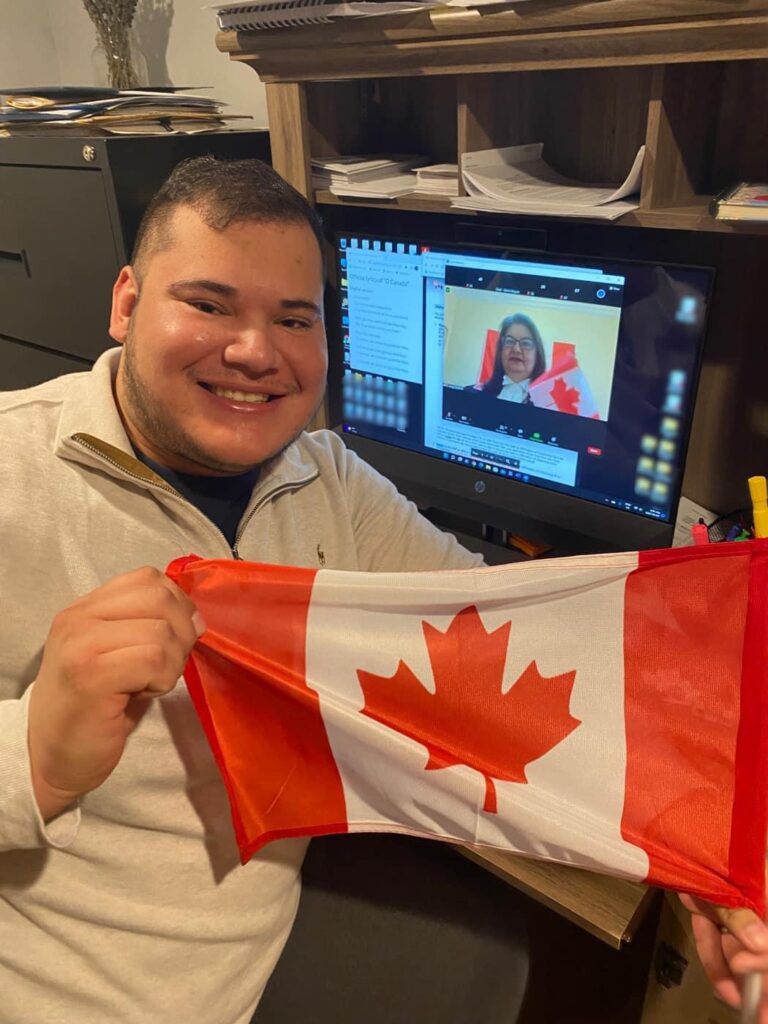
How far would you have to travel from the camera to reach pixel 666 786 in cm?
81

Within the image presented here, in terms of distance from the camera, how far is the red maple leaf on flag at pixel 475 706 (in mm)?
843

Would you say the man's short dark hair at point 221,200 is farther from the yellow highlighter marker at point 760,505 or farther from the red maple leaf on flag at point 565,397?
the yellow highlighter marker at point 760,505

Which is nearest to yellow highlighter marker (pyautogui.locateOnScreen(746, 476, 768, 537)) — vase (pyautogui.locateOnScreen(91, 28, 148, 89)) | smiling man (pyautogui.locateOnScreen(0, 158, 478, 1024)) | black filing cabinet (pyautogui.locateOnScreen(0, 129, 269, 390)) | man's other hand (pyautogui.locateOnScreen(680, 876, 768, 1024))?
man's other hand (pyautogui.locateOnScreen(680, 876, 768, 1024))

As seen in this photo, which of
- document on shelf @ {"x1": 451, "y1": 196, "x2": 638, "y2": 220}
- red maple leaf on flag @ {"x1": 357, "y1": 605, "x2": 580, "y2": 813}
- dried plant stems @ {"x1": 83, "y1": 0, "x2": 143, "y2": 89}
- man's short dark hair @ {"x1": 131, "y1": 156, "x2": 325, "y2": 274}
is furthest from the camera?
dried plant stems @ {"x1": 83, "y1": 0, "x2": 143, "y2": 89}

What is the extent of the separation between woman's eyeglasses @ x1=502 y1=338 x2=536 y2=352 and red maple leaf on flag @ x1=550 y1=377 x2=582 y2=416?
0.23 ft

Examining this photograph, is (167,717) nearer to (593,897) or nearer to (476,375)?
(593,897)

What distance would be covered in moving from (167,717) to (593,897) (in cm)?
52


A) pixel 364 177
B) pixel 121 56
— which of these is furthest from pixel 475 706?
pixel 121 56

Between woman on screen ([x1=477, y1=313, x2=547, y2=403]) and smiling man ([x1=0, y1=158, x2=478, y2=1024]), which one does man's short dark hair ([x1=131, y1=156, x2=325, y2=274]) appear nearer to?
smiling man ([x1=0, y1=158, x2=478, y2=1024])

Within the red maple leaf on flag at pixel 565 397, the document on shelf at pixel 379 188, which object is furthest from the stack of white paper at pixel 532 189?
the red maple leaf on flag at pixel 565 397

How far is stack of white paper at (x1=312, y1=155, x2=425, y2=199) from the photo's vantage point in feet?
4.59

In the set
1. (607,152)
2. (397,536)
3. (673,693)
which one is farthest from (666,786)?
(607,152)

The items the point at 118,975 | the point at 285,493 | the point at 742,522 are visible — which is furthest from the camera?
the point at 742,522

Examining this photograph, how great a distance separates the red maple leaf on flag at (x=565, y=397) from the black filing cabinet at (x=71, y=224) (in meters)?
0.83
